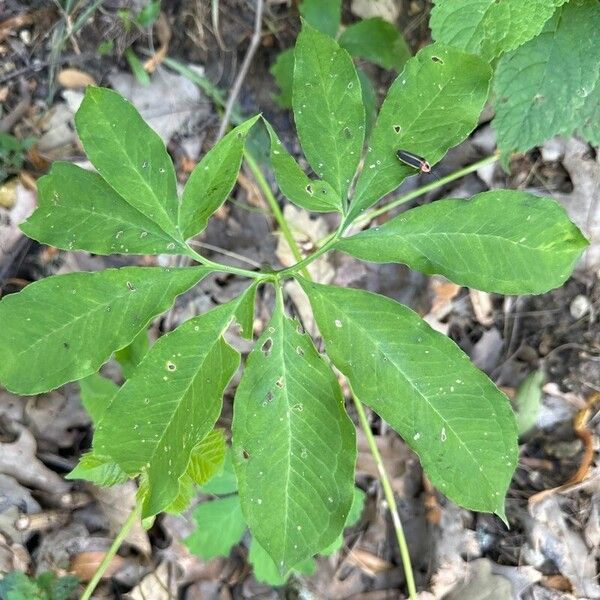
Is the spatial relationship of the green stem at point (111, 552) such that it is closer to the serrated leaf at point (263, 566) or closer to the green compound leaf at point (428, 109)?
the serrated leaf at point (263, 566)

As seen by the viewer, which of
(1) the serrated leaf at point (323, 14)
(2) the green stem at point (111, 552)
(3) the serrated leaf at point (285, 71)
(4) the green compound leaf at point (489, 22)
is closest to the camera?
(4) the green compound leaf at point (489, 22)

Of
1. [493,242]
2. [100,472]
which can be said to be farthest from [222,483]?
[493,242]

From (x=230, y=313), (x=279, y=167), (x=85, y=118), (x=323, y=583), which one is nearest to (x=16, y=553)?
(x=323, y=583)

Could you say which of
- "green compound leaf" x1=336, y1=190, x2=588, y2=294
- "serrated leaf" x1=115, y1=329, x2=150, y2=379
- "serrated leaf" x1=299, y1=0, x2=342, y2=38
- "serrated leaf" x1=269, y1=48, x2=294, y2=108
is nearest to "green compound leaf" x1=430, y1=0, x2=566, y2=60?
"green compound leaf" x1=336, y1=190, x2=588, y2=294

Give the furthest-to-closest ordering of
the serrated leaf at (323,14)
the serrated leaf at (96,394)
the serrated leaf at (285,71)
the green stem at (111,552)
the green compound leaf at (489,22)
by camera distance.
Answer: the serrated leaf at (285,71) → the serrated leaf at (323,14) → the serrated leaf at (96,394) → the green stem at (111,552) → the green compound leaf at (489,22)

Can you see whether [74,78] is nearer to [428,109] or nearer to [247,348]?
[247,348]

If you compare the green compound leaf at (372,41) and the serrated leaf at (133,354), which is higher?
the green compound leaf at (372,41)

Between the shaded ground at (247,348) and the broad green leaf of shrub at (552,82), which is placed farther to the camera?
the shaded ground at (247,348)

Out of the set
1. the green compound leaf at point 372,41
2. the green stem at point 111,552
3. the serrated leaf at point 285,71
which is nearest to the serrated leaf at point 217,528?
the green stem at point 111,552

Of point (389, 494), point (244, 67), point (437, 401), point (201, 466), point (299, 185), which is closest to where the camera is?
point (437, 401)
